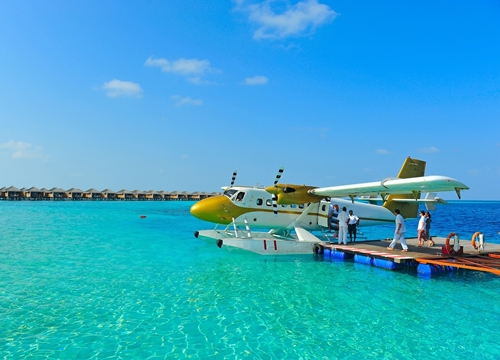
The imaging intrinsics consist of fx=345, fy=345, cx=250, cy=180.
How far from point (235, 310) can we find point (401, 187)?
8927 mm

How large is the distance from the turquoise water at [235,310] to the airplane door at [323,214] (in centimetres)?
486

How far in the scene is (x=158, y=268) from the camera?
42.4 feet

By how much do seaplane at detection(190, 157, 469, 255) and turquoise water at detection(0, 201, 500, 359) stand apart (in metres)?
2.26

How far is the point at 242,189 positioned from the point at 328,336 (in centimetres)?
1178

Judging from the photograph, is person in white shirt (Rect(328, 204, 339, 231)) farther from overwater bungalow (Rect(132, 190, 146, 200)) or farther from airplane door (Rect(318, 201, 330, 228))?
overwater bungalow (Rect(132, 190, 146, 200))

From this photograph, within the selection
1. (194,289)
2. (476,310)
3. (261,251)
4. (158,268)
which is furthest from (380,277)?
(158,268)

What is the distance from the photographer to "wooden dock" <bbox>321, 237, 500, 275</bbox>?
13.0 m

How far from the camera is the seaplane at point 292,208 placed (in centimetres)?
1614

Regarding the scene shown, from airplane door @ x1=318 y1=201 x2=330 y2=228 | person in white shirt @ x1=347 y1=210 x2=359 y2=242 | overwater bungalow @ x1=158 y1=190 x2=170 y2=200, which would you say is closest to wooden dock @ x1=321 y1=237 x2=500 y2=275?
person in white shirt @ x1=347 y1=210 x2=359 y2=242

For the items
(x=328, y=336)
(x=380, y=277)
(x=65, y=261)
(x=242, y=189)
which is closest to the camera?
(x=328, y=336)

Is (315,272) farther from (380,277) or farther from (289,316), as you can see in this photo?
(289,316)

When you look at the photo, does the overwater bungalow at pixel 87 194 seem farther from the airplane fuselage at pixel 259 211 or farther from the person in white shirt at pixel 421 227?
the person in white shirt at pixel 421 227

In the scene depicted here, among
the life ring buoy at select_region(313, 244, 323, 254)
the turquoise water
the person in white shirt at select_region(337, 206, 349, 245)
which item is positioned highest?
the person in white shirt at select_region(337, 206, 349, 245)

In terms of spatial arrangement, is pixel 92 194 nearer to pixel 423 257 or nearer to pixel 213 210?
pixel 213 210
